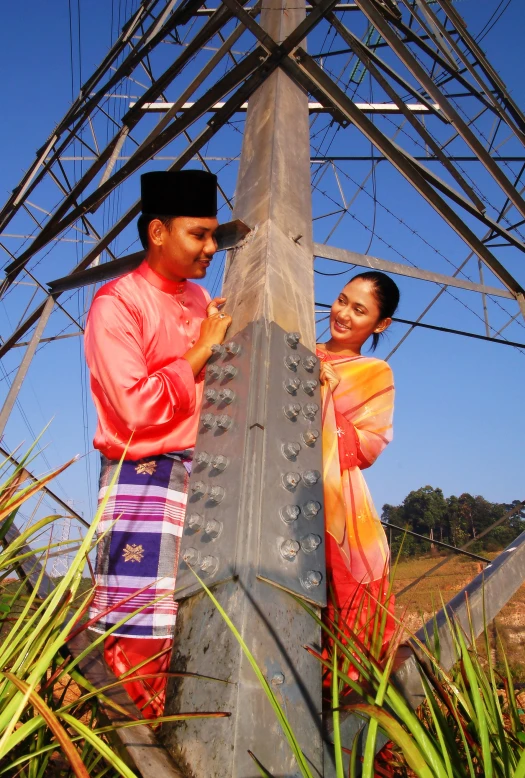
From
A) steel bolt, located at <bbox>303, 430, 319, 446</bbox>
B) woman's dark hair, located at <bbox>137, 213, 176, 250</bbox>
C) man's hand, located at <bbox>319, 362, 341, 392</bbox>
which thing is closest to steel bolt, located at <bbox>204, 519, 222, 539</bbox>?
steel bolt, located at <bbox>303, 430, 319, 446</bbox>

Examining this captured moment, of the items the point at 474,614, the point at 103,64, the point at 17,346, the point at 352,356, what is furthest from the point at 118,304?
the point at 17,346

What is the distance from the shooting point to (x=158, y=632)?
5.53 feet

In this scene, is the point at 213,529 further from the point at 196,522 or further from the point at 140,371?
the point at 140,371

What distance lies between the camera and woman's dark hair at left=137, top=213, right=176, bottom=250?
2262 mm

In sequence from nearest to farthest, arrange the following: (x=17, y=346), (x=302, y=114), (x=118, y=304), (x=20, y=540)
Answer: (x=20, y=540) < (x=118, y=304) < (x=302, y=114) < (x=17, y=346)

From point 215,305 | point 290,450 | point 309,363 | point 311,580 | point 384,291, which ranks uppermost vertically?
point 384,291

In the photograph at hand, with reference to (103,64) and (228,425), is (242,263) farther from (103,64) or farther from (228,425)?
(103,64)

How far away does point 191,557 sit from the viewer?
1.47 m

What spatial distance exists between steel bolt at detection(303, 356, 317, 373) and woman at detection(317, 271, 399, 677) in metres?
0.21

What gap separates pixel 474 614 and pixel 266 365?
102 centimetres

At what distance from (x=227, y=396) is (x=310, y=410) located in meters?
0.26

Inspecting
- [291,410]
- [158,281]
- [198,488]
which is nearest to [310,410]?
[291,410]

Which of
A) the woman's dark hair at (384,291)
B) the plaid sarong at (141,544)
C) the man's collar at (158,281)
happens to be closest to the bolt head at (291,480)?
the plaid sarong at (141,544)

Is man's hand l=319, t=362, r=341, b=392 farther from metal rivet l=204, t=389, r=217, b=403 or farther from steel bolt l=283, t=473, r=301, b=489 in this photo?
steel bolt l=283, t=473, r=301, b=489
